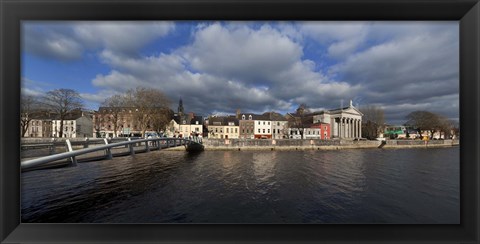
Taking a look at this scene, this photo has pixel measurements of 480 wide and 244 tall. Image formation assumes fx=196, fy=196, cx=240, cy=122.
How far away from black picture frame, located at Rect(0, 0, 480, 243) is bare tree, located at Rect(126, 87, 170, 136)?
14.0m

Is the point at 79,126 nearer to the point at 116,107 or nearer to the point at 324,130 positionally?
the point at 116,107

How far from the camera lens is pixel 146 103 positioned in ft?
47.5

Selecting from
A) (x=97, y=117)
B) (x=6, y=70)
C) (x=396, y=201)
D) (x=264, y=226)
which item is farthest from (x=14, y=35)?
(x=97, y=117)

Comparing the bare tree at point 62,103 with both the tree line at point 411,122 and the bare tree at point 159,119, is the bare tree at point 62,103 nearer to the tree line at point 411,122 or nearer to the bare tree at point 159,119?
the bare tree at point 159,119

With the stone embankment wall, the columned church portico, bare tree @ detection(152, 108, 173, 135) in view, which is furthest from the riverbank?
the columned church portico

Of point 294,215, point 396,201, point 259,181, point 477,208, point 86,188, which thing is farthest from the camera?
point 259,181

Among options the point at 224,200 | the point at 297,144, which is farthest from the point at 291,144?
the point at 224,200

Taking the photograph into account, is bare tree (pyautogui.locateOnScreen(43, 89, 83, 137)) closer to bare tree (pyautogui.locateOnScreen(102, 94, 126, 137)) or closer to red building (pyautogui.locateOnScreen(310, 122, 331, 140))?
bare tree (pyautogui.locateOnScreen(102, 94, 126, 137))

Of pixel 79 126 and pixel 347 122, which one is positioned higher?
pixel 347 122

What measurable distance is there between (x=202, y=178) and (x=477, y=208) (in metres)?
7.46
